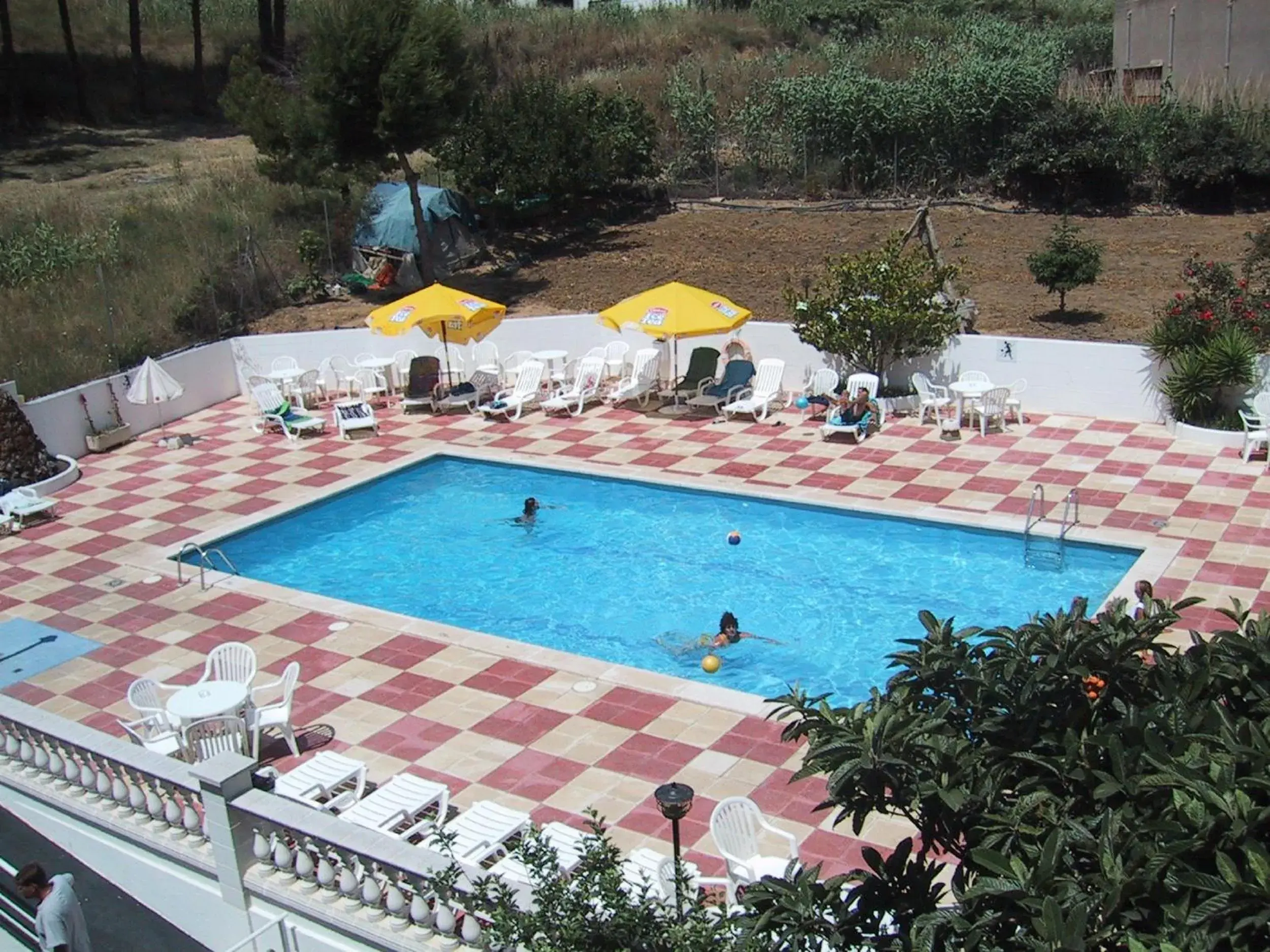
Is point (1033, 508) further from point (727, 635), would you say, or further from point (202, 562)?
point (202, 562)

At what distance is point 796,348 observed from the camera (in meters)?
19.4

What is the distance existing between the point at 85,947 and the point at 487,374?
570 inches

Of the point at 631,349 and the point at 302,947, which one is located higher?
the point at 631,349

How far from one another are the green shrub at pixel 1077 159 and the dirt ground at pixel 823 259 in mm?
1187

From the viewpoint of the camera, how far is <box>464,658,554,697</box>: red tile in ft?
35.5

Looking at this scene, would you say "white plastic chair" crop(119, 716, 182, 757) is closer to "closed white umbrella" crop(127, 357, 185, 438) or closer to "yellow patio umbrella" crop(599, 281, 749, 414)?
"closed white umbrella" crop(127, 357, 185, 438)

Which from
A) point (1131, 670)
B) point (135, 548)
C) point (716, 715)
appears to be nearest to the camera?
point (1131, 670)

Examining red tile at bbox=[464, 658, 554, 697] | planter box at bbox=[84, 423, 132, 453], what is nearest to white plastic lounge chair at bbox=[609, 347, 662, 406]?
planter box at bbox=[84, 423, 132, 453]

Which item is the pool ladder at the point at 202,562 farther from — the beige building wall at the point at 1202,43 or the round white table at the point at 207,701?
the beige building wall at the point at 1202,43

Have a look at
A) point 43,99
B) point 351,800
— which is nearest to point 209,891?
point 351,800

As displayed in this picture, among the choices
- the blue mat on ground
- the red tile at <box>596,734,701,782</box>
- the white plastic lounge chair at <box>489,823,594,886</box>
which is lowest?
the red tile at <box>596,734,701,782</box>

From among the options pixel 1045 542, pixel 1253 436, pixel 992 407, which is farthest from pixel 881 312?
pixel 1253 436

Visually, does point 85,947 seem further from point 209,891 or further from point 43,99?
point 43,99

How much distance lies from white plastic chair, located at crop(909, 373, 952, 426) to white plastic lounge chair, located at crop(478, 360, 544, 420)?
614cm
